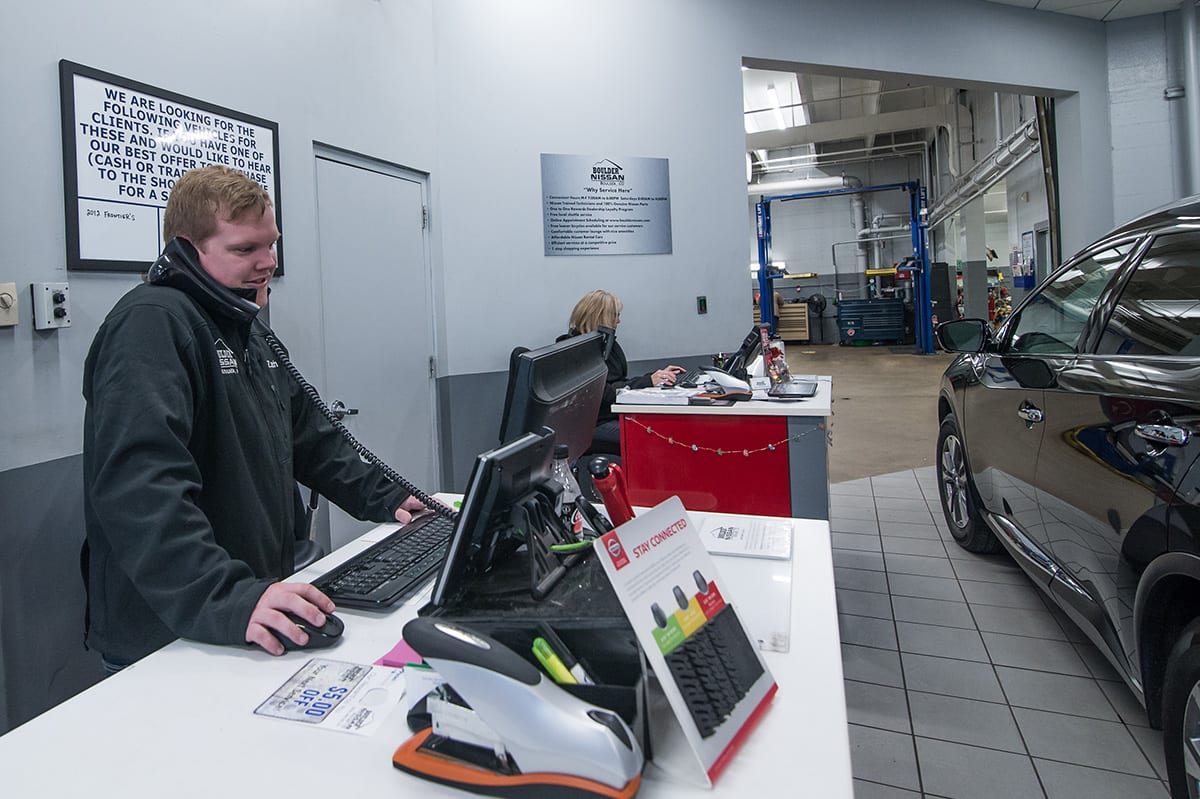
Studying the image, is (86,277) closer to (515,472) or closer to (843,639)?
(515,472)

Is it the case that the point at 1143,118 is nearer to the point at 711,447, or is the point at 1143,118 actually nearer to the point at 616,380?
the point at 616,380

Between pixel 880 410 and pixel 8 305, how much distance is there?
6.80 meters

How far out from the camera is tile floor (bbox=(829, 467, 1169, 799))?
5.54ft

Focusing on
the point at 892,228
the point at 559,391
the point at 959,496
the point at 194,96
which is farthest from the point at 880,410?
the point at 892,228

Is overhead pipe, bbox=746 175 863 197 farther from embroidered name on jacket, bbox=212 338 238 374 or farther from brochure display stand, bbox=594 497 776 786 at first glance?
brochure display stand, bbox=594 497 776 786

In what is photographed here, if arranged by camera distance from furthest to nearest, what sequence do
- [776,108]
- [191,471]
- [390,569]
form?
[776,108]
[390,569]
[191,471]

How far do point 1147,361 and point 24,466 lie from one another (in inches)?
105

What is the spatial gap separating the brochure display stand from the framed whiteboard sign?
76.8 inches

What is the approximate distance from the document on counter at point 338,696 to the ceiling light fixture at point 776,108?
8674 millimetres

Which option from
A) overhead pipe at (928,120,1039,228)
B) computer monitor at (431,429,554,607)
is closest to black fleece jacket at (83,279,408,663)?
computer monitor at (431,429,554,607)

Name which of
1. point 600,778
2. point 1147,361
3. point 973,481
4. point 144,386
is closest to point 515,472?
point 600,778

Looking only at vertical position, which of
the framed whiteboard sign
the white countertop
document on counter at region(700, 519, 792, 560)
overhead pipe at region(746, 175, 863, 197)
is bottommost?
document on counter at region(700, 519, 792, 560)

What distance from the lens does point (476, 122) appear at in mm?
3740

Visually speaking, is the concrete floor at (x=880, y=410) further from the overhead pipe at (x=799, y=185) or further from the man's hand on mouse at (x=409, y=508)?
the man's hand on mouse at (x=409, y=508)
